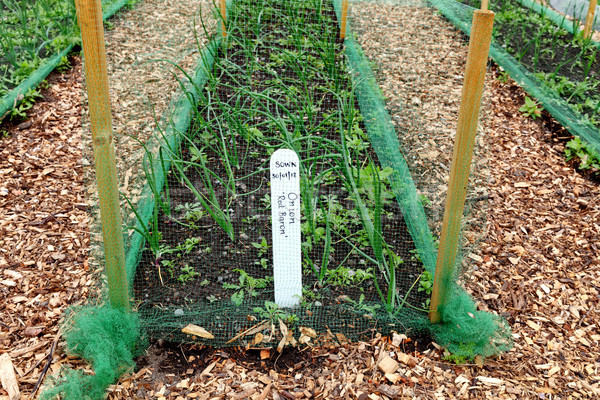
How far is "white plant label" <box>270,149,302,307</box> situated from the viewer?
5.88 feet

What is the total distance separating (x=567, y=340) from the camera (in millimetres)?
1962

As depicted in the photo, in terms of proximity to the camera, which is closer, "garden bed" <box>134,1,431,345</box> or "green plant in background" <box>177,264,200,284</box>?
"garden bed" <box>134,1,431,345</box>

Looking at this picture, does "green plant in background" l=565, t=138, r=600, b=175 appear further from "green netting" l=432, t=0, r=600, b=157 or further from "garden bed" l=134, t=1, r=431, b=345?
"garden bed" l=134, t=1, r=431, b=345

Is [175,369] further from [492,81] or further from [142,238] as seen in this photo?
[492,81]

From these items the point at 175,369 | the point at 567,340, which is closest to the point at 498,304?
the point at 567,340

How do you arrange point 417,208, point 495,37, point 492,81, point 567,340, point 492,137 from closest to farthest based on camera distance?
point 567,340
point 417,208
point 492,137
point 492,81
point 495,37

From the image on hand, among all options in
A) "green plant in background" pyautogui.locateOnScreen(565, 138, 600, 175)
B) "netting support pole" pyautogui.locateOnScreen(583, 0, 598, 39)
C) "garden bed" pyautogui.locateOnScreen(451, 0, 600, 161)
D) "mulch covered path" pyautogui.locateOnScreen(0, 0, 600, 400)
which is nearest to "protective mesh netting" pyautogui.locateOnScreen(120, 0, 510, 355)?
"mulch covered path" pyautogui.locateOnScreen(0, 0, 600, 400)

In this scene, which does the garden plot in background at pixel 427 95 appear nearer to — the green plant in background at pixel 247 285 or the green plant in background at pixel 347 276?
the green plant in background at pixel 347 276

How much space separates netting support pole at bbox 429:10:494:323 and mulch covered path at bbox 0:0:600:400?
26 centimetres

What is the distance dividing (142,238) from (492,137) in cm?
220

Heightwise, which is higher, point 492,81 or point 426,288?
point 492,81

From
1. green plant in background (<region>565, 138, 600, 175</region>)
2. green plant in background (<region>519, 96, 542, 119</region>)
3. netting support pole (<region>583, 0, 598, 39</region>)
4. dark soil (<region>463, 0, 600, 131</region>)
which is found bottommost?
green plant in background (<region>565, 138, 600, 175</region>)

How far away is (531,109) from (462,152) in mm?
2023

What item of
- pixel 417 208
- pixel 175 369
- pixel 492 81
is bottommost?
pixel 175 369
